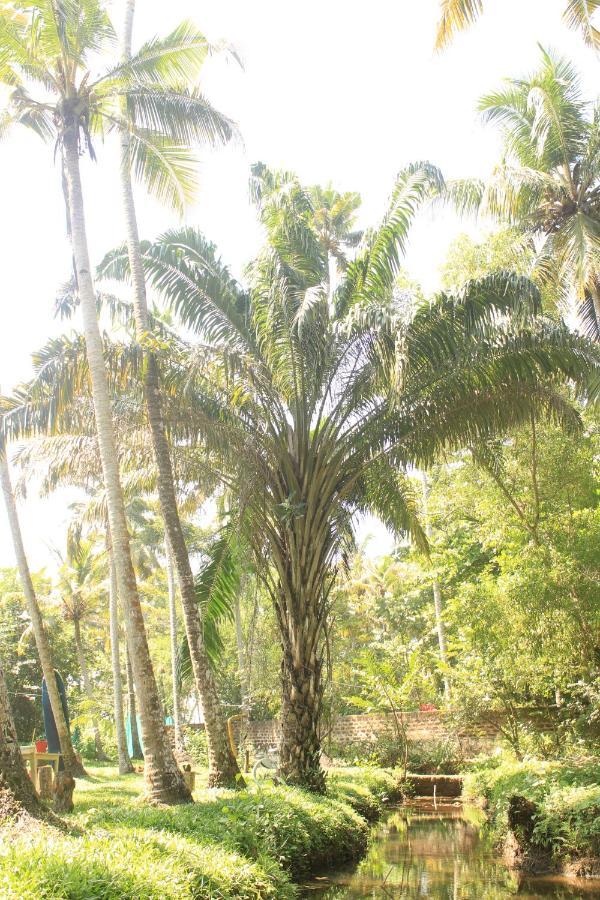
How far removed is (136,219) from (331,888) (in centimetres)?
958

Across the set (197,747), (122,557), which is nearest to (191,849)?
(122,557)

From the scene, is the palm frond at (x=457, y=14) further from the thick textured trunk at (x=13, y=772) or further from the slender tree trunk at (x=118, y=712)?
the slender tree trunk at (x=118, y=712)

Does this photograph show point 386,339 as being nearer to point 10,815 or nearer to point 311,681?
point 311,681

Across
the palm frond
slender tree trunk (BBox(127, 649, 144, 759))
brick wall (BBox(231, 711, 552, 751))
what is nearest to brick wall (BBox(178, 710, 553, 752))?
brick wall (BBox(231, 711, 552, 751))

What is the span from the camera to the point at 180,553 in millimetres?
11367

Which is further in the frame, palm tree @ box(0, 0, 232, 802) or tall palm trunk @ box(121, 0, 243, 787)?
tall palm trunk @ box(121, 0, 243, 787)

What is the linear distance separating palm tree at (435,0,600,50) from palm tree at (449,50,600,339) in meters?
5.40

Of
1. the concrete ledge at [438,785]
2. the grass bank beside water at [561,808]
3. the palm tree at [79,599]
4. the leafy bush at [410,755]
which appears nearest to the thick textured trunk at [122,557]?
the grass bank beside water at [561,808]

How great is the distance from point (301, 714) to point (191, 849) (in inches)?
206

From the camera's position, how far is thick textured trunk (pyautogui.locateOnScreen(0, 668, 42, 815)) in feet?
22.3

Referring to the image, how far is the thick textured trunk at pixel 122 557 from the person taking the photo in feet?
31.6

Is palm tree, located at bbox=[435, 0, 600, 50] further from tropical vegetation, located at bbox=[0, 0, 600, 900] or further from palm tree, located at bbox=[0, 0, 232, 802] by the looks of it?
palm tree, located at bbox=[0, 0, 232, 802]

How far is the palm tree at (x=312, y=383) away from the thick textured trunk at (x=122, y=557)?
3.97 feet

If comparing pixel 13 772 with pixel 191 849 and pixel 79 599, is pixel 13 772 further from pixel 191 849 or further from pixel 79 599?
pixel 79 599
